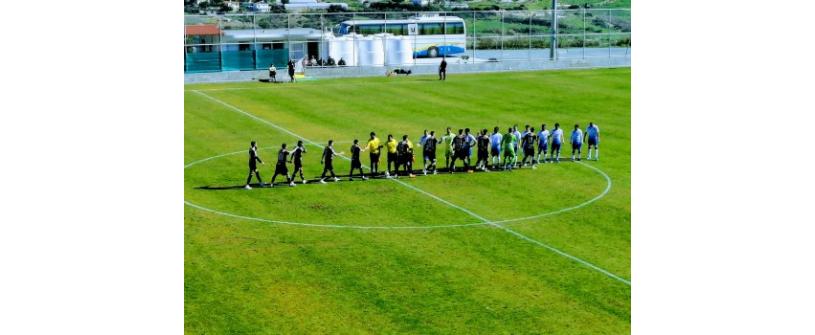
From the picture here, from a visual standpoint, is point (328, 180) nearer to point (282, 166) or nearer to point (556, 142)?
point (282, 166)

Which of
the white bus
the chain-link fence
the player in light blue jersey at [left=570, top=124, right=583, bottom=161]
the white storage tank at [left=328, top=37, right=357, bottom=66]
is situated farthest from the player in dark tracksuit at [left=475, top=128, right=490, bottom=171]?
the white bus

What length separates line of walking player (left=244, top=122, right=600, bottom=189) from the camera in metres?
34.2

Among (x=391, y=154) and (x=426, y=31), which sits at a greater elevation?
(x=426, y=31)

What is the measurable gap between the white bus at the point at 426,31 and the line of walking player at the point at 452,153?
132 feet

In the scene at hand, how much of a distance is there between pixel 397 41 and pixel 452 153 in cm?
4049

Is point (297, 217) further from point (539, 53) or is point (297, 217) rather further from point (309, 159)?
point (539, 53)

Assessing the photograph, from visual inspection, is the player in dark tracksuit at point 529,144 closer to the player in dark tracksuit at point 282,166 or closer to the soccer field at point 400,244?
the soccer field at point 400,244

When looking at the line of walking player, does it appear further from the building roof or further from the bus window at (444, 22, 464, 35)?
the bus window at (444, 22, 464, 35)

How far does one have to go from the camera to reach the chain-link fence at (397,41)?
72062 millimetres

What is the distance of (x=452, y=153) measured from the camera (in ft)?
120

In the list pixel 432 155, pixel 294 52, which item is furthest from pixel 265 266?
pixel 294 52

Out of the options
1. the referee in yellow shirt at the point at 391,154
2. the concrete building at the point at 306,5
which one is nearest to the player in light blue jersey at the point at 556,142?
the referee in yellow shirt at the point at 391,154

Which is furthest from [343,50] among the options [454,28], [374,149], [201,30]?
[374,149]

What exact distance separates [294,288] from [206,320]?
8.53ft
